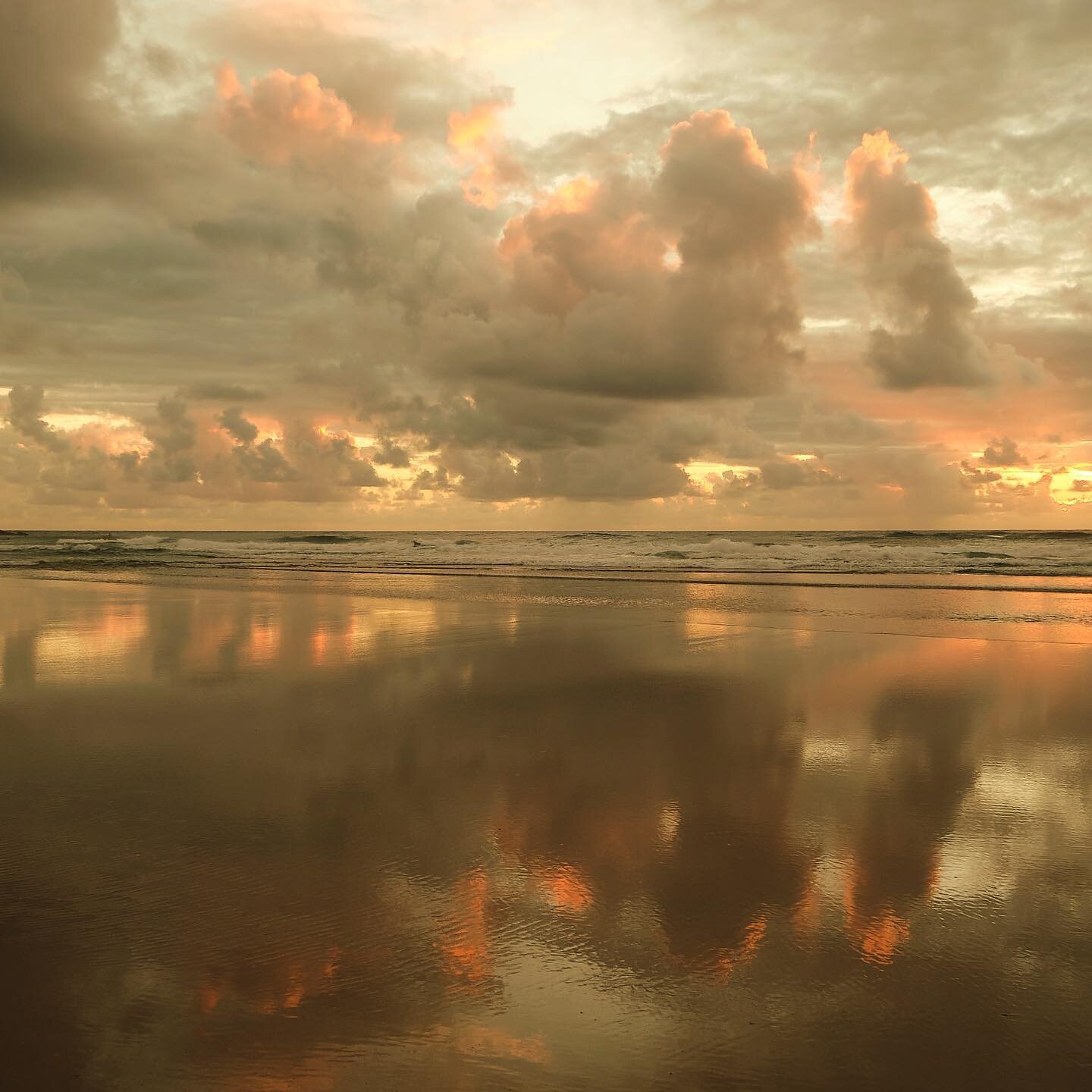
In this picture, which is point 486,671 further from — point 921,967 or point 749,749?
point 921,967

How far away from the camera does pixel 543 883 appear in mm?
4730

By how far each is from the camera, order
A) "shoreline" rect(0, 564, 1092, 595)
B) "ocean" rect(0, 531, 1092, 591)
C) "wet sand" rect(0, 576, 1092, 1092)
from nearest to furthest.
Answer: "wet sand" rect(0, 576, 1092, 1092) < "shoreline" rect(0, 564, 1092, 595) < "ocean" rect(0, 531, 1092, 591)

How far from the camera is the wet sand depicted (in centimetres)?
332

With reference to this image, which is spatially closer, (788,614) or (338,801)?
(338,801)

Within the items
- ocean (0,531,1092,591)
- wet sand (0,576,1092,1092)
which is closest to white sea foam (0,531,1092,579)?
ocean (0,531,1092,591)

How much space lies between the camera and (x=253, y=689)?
1021 cm

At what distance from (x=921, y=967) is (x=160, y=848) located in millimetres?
4140

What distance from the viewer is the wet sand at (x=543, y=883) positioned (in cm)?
332

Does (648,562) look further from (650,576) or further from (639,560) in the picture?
(650,576)

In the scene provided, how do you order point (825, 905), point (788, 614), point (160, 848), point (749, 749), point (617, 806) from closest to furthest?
1. point (825, 905)
2. point (160, 848)
3. point (617, 806)
4. point (749, 749)
5. point (788, 614)

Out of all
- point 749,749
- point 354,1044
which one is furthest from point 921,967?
point 749,749

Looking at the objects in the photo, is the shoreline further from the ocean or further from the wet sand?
the wet sand

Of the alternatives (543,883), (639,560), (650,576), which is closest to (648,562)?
(639,560)

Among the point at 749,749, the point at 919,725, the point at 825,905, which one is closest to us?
the point at 825,905
